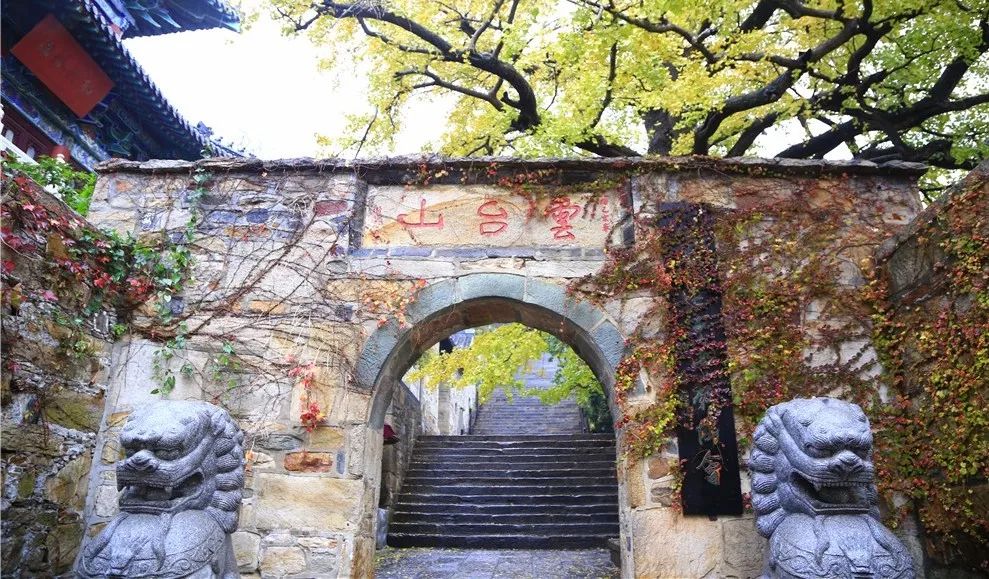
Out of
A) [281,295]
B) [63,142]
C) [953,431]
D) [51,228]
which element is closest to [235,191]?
[281,295]

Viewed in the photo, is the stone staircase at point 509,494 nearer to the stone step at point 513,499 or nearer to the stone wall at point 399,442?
the stone step at point 513,499

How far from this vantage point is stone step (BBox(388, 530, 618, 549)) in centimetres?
667

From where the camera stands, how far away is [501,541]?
22.1 ft

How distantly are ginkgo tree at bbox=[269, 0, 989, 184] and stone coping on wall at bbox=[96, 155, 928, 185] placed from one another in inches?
81.4

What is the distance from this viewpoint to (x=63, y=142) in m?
7.62

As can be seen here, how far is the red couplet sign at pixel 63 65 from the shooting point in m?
6.63

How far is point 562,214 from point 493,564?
351 cm

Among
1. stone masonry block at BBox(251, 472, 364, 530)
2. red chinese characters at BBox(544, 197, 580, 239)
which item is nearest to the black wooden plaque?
red chinese characters at BBox(544, 197, 580, 239)

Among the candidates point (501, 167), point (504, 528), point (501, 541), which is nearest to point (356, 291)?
point (501, 167)

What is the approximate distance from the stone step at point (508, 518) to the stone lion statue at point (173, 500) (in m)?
4.69

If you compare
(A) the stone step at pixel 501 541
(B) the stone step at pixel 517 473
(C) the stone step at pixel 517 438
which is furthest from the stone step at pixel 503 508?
(C) the stone step at pixel 517 438

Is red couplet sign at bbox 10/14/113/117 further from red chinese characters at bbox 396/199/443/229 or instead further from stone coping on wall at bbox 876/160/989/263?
stone coping on wall at bbox 876/160/989/263

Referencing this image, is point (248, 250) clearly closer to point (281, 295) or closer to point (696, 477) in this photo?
point (281, 295)

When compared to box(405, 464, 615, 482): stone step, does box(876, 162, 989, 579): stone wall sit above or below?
above
